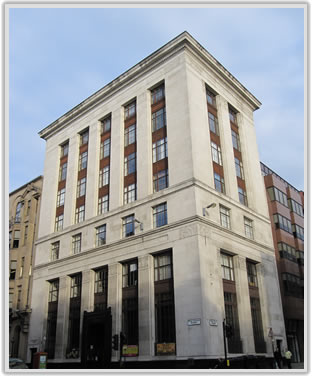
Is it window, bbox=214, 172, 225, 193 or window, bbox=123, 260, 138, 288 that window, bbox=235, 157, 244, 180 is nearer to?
window, bbox=214, 172, 225, 193

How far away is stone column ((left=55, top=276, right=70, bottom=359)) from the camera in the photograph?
39.4 metres

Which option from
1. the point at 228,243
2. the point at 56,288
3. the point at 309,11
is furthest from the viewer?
the point at 56,288

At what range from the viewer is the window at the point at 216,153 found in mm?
40281

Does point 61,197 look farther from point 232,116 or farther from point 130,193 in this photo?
point 232,116

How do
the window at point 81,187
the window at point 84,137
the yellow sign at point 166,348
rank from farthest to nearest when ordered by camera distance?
the window at point 84,137, the window at point 81,187, the yellow sign at point 166,348

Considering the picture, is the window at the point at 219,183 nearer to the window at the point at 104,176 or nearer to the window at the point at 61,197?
the window at the point at 104,176

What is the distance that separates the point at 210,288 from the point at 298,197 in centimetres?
3319

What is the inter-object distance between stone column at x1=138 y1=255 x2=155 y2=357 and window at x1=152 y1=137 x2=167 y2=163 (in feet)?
33.7

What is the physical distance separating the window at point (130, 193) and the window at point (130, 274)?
666 centimetres

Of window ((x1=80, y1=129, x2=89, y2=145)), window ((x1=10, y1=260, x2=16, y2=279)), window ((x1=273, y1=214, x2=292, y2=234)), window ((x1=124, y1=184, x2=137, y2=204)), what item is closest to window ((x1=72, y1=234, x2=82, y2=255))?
window ((x1=124, y1=184, x2=137, y2=204))

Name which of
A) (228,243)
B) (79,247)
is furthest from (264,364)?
(79,247)

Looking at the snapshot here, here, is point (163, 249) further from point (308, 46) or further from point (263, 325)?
point (308, 46)

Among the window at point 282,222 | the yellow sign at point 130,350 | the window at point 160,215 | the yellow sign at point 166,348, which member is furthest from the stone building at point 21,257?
the window at point 282,222
